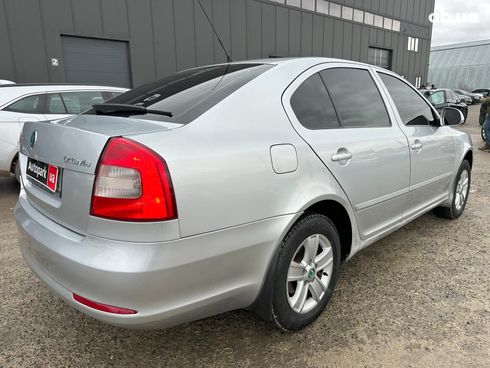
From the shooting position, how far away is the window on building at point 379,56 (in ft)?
83.1

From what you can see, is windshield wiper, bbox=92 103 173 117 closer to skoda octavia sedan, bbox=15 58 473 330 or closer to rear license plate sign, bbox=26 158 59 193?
skoda octavia sedan, bbox=15 58 473 330

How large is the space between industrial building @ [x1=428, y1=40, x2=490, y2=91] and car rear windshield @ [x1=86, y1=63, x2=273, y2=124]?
6013 centimetres

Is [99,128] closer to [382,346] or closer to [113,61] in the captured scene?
[382,346]

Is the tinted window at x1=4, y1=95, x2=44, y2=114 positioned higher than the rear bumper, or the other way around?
the tinted window at x1=4, y1=95, x2=44, y2=114

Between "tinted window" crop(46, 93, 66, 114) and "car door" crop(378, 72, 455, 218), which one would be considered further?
"tinted window" crop(46, 93, 66, 114)

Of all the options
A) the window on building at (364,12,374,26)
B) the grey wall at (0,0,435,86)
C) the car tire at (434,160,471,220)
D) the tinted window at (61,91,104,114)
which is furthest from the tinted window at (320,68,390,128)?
the window on building at (364,12,374,26)

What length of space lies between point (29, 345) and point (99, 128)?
1.37m

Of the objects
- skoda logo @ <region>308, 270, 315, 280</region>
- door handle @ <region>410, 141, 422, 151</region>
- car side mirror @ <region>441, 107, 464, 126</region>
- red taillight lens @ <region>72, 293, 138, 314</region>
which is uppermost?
car side mirror @ <region>441, 107, 464, 126</region>

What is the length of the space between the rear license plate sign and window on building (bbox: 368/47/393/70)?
2579 cm

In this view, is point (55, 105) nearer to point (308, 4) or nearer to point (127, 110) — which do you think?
point (127, 110)

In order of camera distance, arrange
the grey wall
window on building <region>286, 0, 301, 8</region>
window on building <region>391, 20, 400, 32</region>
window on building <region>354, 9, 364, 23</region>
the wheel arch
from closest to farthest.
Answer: the wheel arch < the grey wall < window on building <region>286, 0, 301, 8</region> < window on building <region>354, 9, 364, 23</region> < window on building <region>391, 20, 400, 32</region>

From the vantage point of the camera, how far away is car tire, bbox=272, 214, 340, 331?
2.06 m

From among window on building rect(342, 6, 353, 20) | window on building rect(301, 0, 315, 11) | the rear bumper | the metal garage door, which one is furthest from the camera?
window on building rect(342, 6, 353, 20)

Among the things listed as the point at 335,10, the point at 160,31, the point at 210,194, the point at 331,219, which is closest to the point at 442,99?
the point at 335,10
